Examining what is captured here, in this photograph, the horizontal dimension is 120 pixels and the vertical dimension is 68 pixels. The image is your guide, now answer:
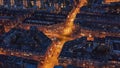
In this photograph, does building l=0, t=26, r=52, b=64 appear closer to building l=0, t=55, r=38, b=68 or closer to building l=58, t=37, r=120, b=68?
building l=0, t=55, r=38, b=68

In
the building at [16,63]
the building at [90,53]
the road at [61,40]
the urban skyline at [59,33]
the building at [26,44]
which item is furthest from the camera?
the building at [26,44]

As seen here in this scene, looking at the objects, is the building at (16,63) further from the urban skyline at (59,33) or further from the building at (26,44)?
the building at (26,44)

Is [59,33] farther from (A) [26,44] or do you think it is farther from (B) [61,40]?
(A) [26,44]

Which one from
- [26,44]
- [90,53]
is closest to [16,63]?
[26,44]

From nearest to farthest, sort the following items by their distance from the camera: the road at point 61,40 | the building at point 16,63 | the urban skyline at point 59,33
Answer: the building at point 16,63
the urban skyline at point 59,33
the road at point 61,40

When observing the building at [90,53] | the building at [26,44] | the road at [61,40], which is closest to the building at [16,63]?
the building at [26,44]

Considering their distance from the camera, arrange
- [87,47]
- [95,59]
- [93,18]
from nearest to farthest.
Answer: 1. [95,59]
2. [87,47]
3. [93,18]

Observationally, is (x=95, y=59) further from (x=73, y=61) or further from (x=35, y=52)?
(x=35, y=52)

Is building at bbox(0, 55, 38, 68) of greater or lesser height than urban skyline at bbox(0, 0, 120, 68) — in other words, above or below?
below

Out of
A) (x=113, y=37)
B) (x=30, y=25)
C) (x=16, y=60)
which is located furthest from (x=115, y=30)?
(x=16, y=60)

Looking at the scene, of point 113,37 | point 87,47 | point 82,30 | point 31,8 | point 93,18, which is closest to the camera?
point 87,47

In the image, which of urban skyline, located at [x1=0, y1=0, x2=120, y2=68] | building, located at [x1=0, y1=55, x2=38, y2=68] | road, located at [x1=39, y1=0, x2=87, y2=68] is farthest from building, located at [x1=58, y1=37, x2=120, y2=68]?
building, located at [x1=0, y1=55, x2=38, y2=68]
